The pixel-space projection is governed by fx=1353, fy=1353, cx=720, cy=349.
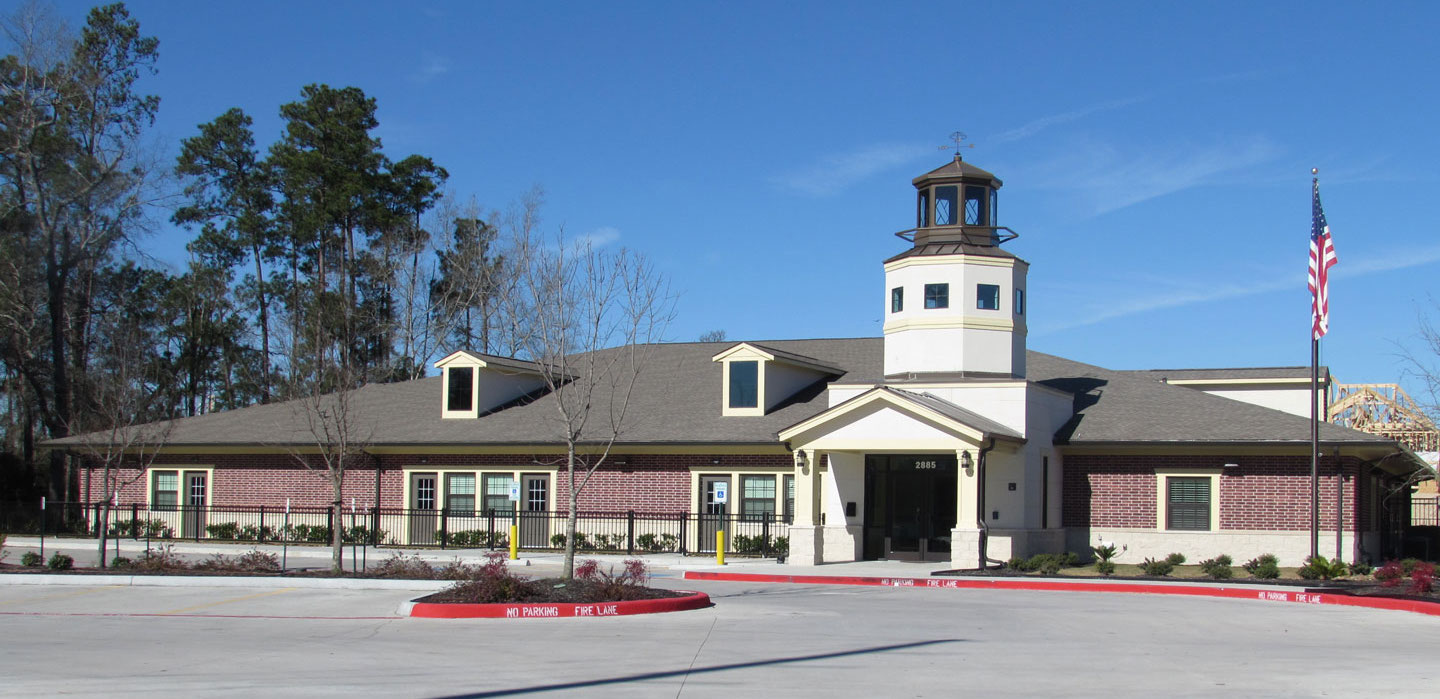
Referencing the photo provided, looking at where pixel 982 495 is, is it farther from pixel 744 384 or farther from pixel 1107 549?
pixel 744 384

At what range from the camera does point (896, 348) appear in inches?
1303

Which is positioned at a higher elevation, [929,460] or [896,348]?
[896,348]

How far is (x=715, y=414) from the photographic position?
117ft

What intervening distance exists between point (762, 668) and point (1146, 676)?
3599 mm

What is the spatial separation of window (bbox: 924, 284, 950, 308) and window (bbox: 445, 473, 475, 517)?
43.6 ft

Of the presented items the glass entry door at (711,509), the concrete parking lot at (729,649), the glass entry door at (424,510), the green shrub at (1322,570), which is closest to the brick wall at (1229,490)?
the green shrub at (1322,570)

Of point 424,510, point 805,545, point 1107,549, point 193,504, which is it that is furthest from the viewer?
point 193,504

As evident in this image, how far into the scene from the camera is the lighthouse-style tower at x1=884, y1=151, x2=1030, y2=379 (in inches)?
1266

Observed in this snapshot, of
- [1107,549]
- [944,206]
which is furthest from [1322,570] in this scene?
[944,206]

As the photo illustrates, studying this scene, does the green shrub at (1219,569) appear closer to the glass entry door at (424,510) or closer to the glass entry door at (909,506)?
the glass entry door at (909,506)

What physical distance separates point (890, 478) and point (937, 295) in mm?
4524

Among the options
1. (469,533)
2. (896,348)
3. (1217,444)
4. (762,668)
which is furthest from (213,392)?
(762,668)

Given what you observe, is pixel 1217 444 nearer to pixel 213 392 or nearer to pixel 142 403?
pixel 142 403

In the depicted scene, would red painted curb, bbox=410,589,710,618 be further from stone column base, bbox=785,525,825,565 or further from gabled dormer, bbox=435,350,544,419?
gabled dormer, bbox=435,350,544,419
